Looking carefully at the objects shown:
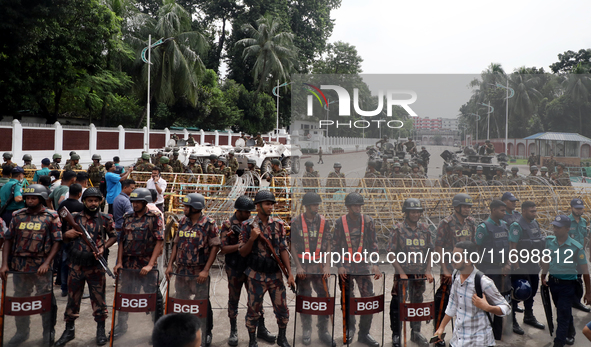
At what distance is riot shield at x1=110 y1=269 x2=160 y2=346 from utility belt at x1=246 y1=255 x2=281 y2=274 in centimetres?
98

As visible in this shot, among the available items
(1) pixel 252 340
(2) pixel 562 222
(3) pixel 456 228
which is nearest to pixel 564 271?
(2) pixel 562 222

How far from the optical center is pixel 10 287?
4.39 m

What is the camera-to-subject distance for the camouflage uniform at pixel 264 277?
4688 millimetres

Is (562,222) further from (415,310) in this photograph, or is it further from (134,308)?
(134,308)

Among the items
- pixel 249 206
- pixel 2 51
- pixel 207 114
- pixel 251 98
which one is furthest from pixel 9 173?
pixel 251 98

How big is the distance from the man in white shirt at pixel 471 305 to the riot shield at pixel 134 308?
2.69 metres

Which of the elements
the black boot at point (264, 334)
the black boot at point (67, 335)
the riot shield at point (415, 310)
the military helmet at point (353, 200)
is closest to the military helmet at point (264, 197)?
the military helmet at point (353, 200)

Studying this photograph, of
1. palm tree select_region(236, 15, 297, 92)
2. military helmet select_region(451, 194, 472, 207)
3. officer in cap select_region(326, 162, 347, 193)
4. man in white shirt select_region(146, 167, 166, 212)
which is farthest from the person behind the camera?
palm tree select_region(236, 15, 297, 92)

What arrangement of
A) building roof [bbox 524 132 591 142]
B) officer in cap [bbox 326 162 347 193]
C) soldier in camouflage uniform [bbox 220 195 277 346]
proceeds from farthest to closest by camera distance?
officer in cap [bbox 326 162 347 193] < building roof [bbox 524 132 591 142] < soldier in camouflage uniform [bbox 220 195 277 346]

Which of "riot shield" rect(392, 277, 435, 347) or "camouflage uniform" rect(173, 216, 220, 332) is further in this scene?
"camouflage uniform" rect(173, 216, 220, 332)

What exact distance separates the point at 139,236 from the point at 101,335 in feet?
3.61

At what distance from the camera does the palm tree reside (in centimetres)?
3919

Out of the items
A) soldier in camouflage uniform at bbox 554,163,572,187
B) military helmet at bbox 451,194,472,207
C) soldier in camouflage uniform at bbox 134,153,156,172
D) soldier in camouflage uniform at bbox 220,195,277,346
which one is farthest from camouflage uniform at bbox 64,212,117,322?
soldier in camouflage uniform at bbox 134,153,156,172

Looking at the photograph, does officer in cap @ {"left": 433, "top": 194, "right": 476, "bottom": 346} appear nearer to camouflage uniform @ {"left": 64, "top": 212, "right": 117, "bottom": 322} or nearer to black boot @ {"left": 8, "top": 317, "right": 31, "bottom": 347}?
camouflage uniform @ {"left": 64, "top": 212, "right": 117, "bottom": 322}
